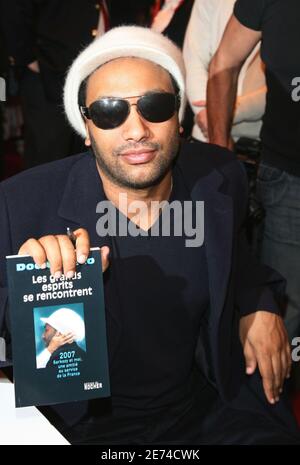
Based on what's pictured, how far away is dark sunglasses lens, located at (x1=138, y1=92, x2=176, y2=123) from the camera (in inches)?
72.0

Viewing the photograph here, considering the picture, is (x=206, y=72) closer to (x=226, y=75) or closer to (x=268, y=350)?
(x=226, y=75)

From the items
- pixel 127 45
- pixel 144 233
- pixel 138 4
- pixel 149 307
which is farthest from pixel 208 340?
pixel 138 4

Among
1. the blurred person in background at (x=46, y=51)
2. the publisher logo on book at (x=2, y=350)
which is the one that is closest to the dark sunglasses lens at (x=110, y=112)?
the publisher logo on book at (x=2, y=350)

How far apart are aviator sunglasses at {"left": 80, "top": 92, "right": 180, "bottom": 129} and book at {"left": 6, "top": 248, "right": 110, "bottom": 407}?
534 millimetres

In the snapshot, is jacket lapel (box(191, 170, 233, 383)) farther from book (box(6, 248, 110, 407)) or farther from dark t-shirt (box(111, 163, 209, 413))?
book (box(6, 248, 110, 407))

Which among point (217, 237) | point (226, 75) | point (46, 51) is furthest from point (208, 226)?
point (46, 51)

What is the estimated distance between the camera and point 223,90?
9.00ft

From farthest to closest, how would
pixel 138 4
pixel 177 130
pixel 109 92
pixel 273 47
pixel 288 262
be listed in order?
pixel 138 4 < pixel 288 262 < pixel 273 47 < pixel 177 130 < pixel 109 92

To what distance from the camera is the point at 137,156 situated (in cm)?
185

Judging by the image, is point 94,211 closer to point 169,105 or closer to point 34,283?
point 169,105

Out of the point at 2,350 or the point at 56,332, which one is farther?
the point at 2,350

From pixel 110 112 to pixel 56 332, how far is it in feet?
2.30

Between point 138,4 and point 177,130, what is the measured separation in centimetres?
206

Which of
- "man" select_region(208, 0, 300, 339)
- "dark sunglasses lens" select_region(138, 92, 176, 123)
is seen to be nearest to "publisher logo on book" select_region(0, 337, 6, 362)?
"dark sunglasses lens" select_region(138, 92, 176, 123)
